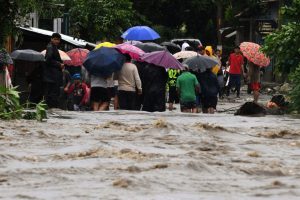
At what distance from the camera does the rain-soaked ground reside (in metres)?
8.60

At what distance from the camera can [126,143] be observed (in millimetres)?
12711

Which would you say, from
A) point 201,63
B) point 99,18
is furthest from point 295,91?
point 99,18

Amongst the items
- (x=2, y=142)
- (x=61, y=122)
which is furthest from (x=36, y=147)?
(x=61, y=122)

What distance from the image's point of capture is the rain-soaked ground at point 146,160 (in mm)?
8602

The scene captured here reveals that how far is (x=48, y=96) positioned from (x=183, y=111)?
2875mm

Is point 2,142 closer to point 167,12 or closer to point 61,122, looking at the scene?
point 61,122

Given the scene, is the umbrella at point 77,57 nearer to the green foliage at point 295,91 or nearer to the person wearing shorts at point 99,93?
the person wearing shorts at point 99,93

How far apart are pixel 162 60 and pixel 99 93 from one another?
172cm

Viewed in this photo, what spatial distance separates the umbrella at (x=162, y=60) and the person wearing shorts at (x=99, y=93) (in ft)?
4.55

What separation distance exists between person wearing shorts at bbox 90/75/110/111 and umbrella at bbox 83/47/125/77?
128mm

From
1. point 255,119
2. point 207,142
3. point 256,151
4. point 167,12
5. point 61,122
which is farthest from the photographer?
point 167,12

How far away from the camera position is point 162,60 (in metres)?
22.1

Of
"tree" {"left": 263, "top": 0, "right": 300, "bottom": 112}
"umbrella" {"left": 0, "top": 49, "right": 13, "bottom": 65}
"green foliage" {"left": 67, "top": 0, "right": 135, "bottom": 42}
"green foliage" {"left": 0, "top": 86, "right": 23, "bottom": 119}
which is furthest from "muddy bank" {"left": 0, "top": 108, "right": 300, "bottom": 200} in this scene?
"green foliage" {"left": 67, "top": 0, "right": 135, "bottom": 42}

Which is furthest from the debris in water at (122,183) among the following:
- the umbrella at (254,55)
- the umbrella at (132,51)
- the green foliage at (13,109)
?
the umbrella at (254,55)
